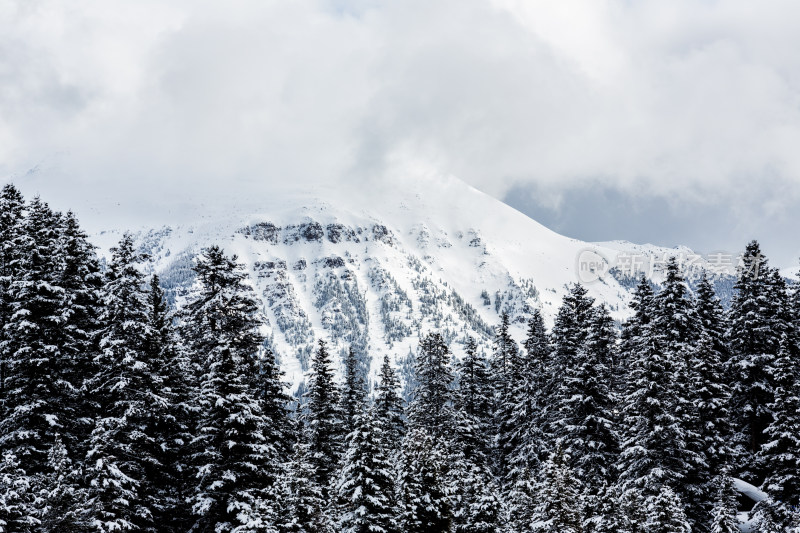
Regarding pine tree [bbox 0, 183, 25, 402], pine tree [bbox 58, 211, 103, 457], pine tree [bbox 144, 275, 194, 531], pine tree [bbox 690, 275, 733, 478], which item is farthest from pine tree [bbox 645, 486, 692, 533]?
pine tree [bbox 0, 183, 25, 402]

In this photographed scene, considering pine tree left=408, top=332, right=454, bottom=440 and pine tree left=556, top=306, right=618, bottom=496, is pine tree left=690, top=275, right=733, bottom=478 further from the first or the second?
pine tree left=408, top=332, right=454, bottom=440

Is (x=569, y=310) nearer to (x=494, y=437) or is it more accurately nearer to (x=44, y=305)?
(x=494, y=437)

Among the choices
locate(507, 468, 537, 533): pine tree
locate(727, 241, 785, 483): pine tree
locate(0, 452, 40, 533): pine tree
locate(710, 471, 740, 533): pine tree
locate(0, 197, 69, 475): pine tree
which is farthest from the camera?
locate(727, 241, 785, 483): pine tree

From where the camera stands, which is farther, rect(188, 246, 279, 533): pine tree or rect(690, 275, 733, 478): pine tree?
rect(690, 275, 733, 478): pine tree

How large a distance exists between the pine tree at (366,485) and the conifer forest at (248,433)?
109 mm

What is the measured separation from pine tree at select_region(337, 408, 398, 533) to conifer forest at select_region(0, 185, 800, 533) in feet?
0.36

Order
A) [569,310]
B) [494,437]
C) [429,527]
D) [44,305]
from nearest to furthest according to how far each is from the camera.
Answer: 1. [44,305]
2. [429,527]
3. [569,310]
4. [494,437]

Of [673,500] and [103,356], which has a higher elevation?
[103,356]

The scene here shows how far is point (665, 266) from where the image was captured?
50.4m

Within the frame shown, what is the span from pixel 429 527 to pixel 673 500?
1242 centimetres

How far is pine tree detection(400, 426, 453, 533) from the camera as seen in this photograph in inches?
1334

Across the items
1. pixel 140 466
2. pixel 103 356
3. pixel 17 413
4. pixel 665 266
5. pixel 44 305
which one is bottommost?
pixel 140 466

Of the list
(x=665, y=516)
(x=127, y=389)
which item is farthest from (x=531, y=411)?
(x=127, y=389)

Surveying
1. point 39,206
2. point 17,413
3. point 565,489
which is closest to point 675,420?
point 565,489
